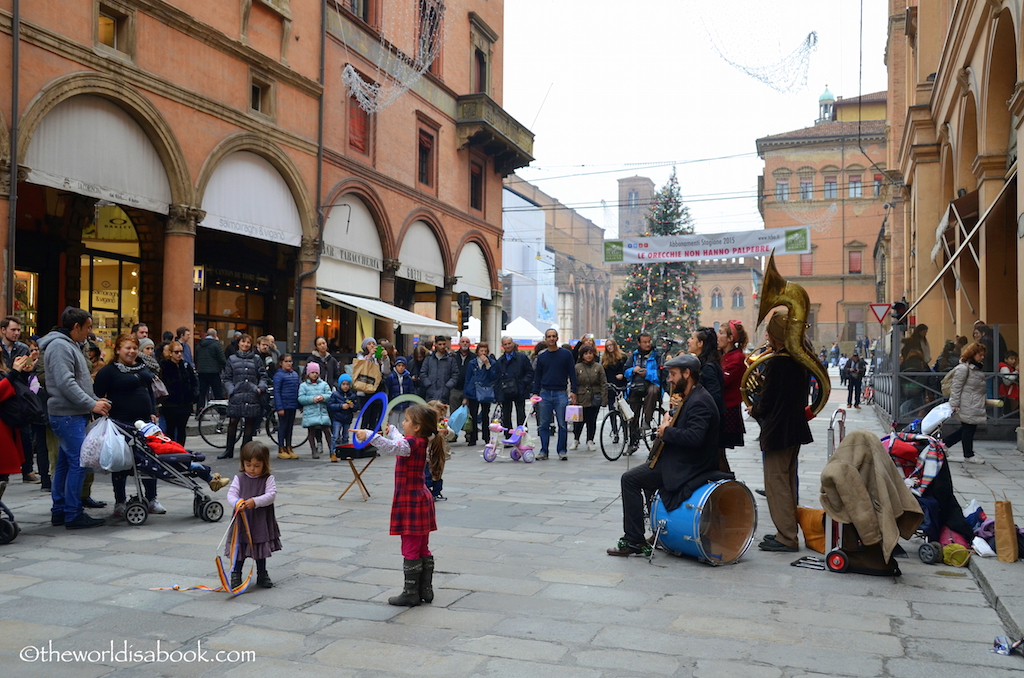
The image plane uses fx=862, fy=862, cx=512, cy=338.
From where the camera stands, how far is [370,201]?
23.5 metres

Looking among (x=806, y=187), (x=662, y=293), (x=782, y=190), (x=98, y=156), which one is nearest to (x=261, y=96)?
(x=98, y=156)

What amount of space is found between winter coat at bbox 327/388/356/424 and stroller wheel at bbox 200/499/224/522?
4951mm

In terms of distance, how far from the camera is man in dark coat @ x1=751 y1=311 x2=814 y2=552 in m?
6.90

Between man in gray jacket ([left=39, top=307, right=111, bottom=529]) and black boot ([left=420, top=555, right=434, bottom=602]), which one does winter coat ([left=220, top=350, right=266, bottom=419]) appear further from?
black boot ([left=420, top=555, right=434, bottom=602])

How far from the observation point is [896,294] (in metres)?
40.8

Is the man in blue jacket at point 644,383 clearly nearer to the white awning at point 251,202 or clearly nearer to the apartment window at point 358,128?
the white awning at point 251,202

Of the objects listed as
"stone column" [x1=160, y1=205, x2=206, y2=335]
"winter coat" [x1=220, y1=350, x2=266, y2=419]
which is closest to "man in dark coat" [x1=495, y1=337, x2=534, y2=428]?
"winter coat" [x1=220, y1=350, x2=266, y2=419]

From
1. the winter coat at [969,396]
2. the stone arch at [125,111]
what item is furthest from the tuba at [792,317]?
the stone arch at [125,111]

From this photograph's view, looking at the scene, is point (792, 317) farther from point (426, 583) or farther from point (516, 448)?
point (516, 448)

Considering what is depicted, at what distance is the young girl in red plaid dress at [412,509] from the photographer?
5336mm

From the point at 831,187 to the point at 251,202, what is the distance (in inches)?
2331

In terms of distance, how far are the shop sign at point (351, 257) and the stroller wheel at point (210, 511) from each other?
1374 centimetres

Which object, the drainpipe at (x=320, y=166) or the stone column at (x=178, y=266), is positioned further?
the drainpipe at (x=320, y=166)

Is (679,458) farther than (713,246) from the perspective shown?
No
